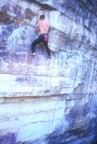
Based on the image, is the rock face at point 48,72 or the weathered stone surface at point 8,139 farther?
the weathered stone surface at point 8,139

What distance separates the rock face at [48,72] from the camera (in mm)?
5043

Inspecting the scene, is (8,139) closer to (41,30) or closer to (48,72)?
(48,72)

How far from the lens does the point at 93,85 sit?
7941 millimetres

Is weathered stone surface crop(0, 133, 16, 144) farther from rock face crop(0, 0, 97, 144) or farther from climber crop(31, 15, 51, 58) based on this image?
climber crop(31, 15, 51, 58)

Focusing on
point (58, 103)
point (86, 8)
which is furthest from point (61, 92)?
point (86, 8)

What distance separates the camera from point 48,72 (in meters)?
5.80

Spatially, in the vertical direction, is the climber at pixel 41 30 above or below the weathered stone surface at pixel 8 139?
above

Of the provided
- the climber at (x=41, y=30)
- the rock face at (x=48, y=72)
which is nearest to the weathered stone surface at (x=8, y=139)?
the rock face at (x=48, y=72)

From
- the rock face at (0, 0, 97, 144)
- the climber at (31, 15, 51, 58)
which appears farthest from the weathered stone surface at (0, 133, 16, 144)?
the climber at (31, 15, 51, 58)

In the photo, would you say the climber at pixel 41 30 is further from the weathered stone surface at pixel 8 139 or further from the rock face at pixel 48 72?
the weathered stone surface at pixel 8 139

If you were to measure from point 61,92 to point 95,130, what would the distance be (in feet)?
9.90

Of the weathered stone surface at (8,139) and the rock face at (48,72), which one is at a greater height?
the rock face at (48,72)

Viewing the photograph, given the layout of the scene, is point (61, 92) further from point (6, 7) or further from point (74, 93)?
point (6, 7)

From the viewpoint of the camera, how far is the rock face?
5.04m
